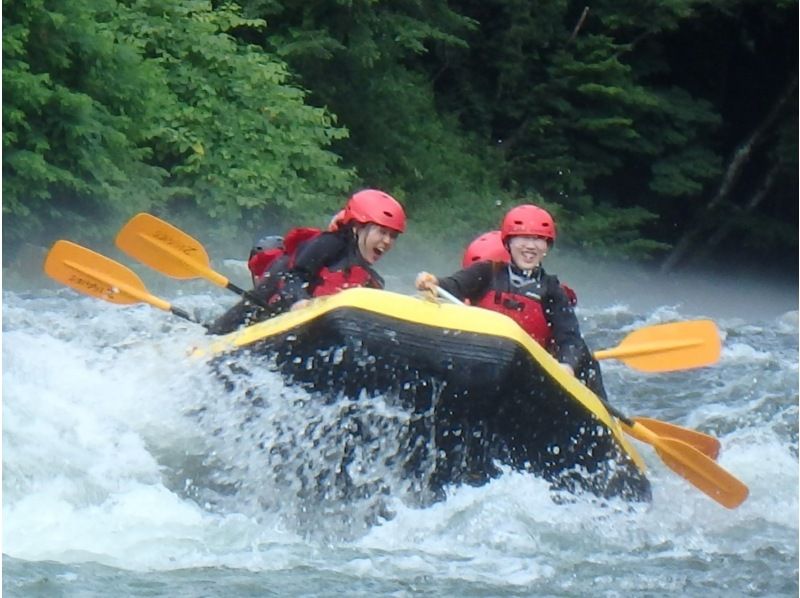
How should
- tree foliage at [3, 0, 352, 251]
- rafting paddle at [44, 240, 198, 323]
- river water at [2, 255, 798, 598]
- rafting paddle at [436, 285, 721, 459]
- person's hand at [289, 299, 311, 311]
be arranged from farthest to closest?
tree foliage at [3, 0, 352, 251] → rafting paddle at [44, 240, 198, 323] → rafting paddle at [436, 285, 721, 459] → person's hand at [289, 299, 311, 311] → river water at [2, 255, 798, 598]

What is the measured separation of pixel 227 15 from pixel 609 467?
7.58m

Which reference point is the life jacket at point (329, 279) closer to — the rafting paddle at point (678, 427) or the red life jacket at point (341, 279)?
the red life jacket at point (341, 279)

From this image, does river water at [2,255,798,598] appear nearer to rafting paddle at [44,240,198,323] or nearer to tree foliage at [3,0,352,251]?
rafting paddle at [44,240,198,323]

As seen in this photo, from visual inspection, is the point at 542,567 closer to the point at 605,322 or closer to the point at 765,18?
the point at 605,322

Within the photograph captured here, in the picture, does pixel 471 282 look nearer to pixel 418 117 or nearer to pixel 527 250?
pixel 527 250

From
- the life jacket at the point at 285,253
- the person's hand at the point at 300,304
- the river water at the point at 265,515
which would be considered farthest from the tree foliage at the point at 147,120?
the person's hand at the point at 300,304

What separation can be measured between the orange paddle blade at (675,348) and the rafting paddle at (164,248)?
68.5 inches

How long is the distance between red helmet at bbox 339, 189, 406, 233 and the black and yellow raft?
692mm

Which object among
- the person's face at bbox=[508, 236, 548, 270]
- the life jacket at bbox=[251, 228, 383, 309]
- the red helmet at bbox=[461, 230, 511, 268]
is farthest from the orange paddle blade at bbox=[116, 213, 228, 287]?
the person's face at bbox=[508, 236, 548, 270]

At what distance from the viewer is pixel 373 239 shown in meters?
6.09

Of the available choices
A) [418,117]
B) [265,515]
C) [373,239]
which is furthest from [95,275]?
[418,117]

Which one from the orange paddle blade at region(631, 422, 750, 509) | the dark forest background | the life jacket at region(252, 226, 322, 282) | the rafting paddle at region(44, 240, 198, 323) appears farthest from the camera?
the dark forest background

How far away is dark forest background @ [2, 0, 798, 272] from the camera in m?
10.3

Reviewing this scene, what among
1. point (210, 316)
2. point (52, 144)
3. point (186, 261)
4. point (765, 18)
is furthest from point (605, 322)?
point (765, 18)
